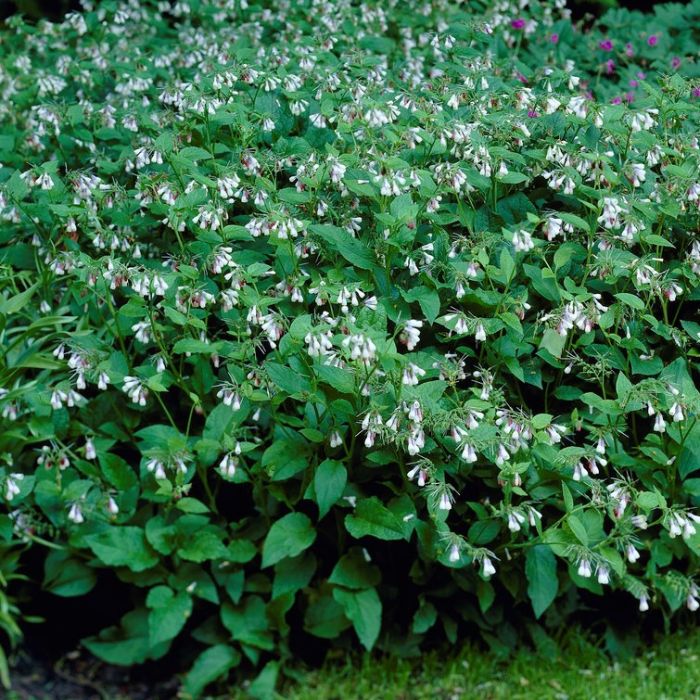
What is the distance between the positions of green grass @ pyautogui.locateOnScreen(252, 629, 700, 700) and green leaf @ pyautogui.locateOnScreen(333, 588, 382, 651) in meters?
0.19

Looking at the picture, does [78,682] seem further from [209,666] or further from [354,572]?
[354,572]

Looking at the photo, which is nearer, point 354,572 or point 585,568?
point 585,568

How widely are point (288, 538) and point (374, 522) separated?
0.33m

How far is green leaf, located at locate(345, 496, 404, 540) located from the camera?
3549mm

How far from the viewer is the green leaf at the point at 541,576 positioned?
142 inches

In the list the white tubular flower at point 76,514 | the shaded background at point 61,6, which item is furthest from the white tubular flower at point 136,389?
the shaded background at point 61,6

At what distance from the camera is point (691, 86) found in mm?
4594

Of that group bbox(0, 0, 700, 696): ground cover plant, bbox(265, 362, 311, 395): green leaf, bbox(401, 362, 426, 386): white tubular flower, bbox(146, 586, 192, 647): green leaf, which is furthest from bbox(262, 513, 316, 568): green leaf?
bbox(401, 362, 426, 386): white tubular flower

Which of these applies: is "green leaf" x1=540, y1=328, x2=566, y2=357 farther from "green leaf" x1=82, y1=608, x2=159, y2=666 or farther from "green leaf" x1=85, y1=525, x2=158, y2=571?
"green leaf" x1=82, y1=608, x2=159, y2=666

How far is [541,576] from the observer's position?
3.64 meters

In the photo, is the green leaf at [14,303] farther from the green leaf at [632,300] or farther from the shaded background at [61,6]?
the shaded background at [61,6]

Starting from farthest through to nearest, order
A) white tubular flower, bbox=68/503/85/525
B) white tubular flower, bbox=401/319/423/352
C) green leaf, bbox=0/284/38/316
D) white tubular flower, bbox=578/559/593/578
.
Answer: green leaf, bbox=0/284/38/316 < white tubular flower, bbox=68/503/85/525 < white tubular flower, bbox=401/319/423/352 < white tubular flower, bbox=578/559/593/578

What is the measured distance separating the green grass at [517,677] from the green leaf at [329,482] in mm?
662

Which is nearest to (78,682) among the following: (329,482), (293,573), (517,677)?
(293,573)
